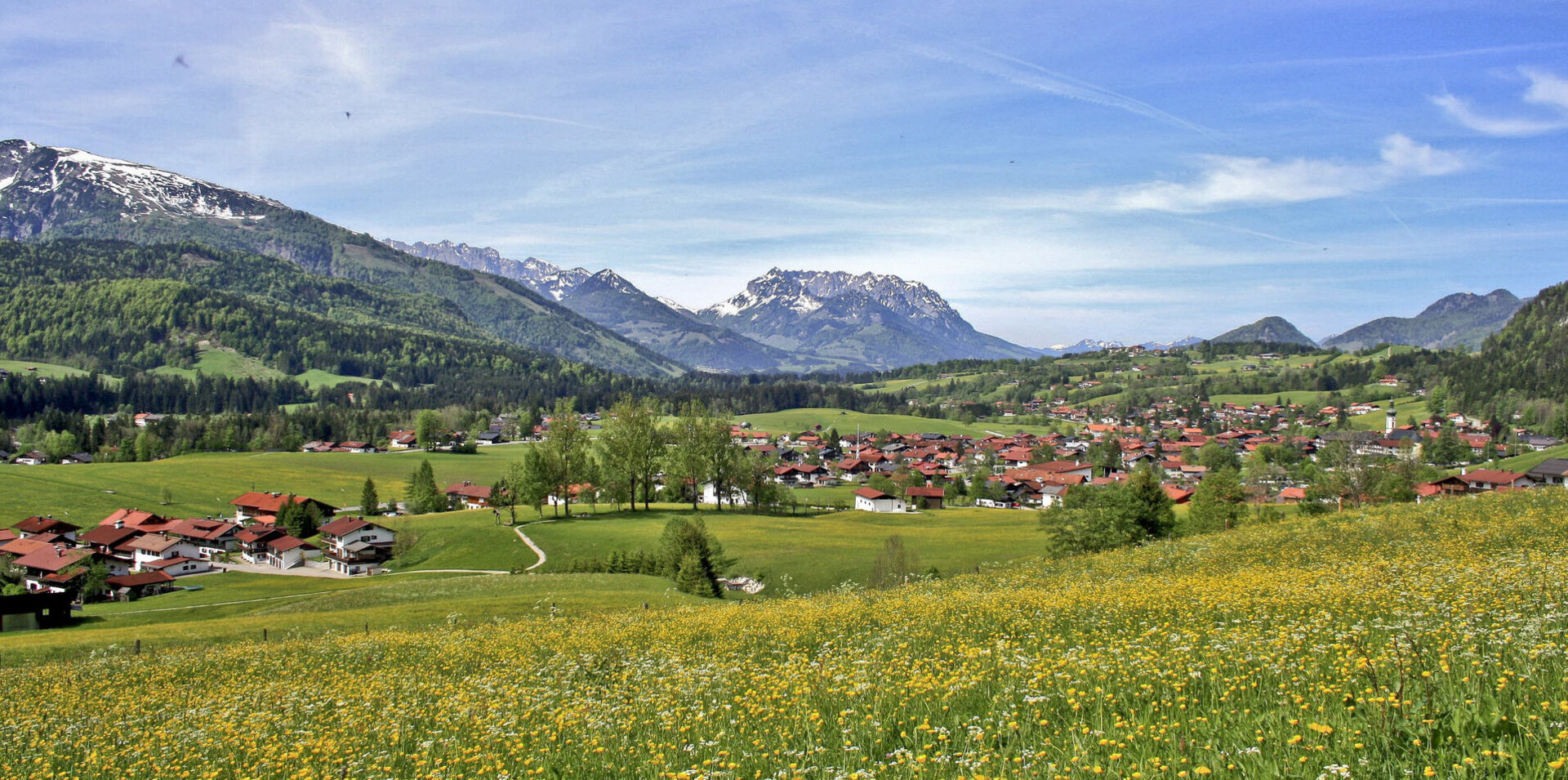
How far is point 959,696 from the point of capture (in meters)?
9.22

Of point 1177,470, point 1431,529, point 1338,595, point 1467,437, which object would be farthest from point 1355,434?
point 1338,595

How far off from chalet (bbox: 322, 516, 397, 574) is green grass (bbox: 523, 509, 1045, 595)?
56.0 feet

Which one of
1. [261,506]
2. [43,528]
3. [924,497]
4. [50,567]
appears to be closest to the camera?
[50,567]

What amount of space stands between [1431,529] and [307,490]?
140814 mm

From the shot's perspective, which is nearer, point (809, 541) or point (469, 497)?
point (809, 541)

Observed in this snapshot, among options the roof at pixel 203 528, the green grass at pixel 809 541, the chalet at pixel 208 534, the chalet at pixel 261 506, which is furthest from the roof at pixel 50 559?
the green grass at pixel 809 541

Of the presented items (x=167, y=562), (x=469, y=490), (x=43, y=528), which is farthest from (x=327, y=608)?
(x=469, y=490)

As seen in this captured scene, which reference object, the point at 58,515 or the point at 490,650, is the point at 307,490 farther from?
the point at 490,650

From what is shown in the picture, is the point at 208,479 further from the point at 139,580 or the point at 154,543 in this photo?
the point at 139,580

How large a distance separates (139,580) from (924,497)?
96.1 m

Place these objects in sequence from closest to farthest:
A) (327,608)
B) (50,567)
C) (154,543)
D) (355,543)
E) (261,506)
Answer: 1. (327,608)
2. (50,567)
3. (154,543)
4. (355,543)
5. (261,506)

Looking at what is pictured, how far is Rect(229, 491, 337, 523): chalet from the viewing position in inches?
4183

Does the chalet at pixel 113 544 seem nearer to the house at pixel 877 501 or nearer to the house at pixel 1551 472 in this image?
the house at pixel 877 501

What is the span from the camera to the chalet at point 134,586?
69750mm
